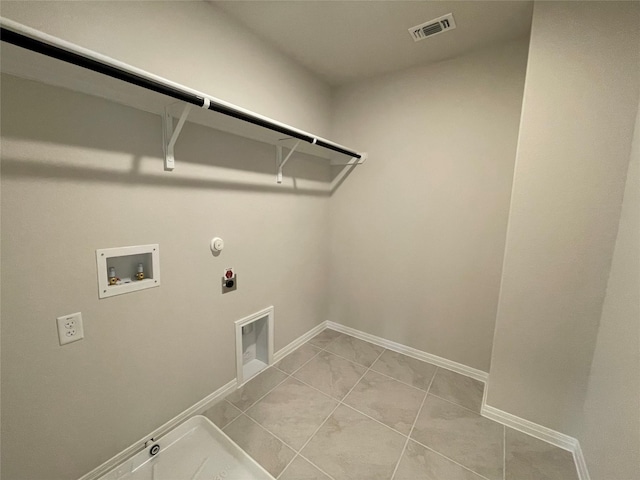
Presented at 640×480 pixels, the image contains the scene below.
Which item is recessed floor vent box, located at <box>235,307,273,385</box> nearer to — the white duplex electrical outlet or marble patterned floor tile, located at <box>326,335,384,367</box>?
marble patterned floor tile, located at <box>326,335,384,367</box>

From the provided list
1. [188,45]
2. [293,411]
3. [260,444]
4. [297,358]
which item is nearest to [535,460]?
[293,411]

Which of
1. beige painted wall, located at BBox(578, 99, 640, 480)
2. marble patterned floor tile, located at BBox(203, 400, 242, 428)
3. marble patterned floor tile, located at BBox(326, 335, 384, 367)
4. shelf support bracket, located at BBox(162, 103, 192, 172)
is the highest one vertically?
shelf support bracket, located at BBox(162, 103, 192, 172)

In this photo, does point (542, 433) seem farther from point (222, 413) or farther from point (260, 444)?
point (222, 413)

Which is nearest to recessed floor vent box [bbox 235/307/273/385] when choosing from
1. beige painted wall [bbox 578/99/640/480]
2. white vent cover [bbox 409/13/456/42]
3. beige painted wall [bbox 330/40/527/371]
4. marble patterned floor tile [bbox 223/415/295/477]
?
marble patterned floor tile [bbox 223/415/295/477]

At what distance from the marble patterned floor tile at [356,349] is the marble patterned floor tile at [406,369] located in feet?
0.24

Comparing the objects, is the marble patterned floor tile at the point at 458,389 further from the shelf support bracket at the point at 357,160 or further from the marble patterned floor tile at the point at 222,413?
the shelf support bracket at the point at 357,160

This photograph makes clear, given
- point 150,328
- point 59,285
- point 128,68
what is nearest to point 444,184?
point 128,68

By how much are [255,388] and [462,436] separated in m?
1.41

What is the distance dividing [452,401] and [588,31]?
2.34m

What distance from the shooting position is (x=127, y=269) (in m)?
1.35

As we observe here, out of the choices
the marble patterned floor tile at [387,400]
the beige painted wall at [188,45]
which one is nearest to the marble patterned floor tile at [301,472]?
the marble patterned floor tile at [387,400]

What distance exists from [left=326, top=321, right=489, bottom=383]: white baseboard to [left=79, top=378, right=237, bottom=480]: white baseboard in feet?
4.27

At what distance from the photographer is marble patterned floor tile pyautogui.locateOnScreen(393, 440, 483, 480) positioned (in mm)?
1329

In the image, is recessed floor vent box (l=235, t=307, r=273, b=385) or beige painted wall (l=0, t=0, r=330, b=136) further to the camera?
recessed floor vent box (l=235, t=307, r=273, b=385)
